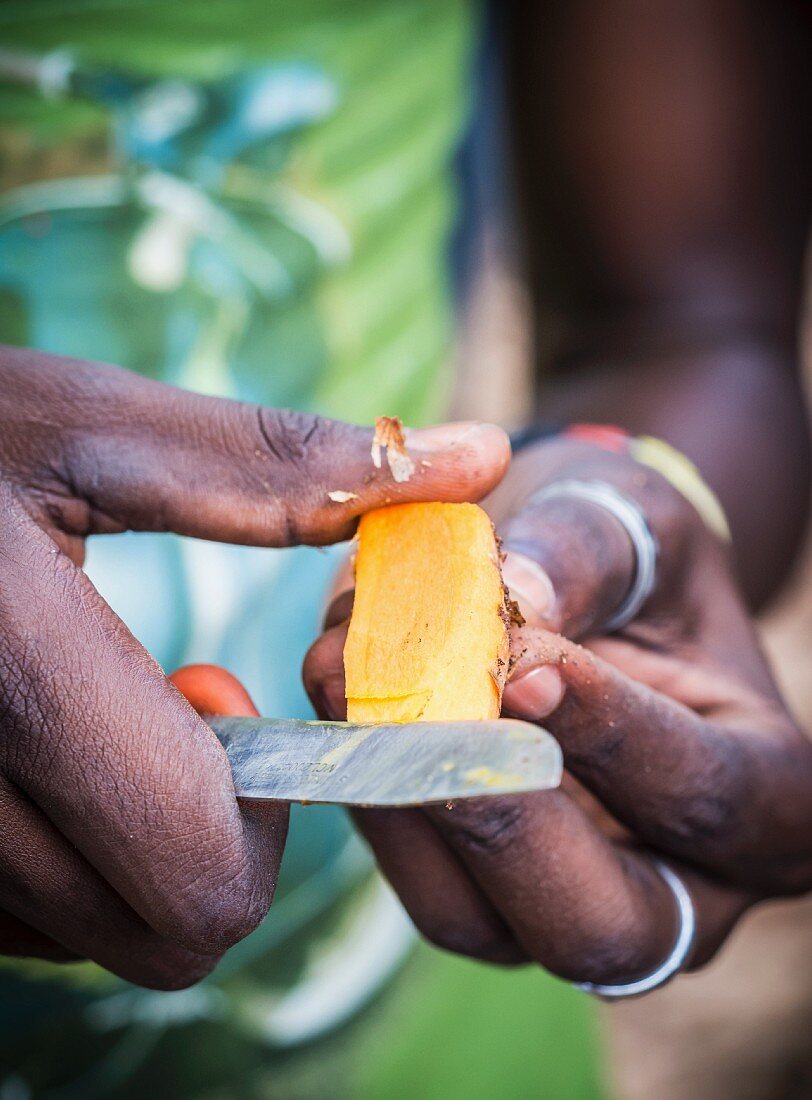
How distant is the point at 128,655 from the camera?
2.28 ft

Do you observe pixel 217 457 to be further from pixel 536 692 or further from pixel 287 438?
pixel 536 692

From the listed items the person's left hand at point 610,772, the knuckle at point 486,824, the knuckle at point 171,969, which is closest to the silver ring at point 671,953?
the person's left hand at point 610,772

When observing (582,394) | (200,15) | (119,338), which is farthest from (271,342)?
(582,394)

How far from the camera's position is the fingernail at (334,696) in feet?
2.59

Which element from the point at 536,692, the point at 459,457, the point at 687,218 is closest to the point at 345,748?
the point at 536,692

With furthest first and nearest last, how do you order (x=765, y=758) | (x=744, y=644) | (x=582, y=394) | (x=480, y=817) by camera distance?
1. (x=582, y=394)
2. (x=744, y=644)
3. (x=765, y=758)
4. (x=480, y=817)

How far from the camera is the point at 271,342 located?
126 centimetres

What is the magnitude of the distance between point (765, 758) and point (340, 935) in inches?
26.2

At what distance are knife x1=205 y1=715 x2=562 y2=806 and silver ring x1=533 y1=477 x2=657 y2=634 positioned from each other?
0.38 m

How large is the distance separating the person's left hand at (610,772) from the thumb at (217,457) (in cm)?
11

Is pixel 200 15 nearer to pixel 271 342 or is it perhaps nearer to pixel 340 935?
pixel 271 342

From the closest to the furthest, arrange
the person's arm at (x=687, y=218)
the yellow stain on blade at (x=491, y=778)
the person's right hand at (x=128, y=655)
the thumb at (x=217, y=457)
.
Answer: the yellow stain on blade at (x=491, y=778), the person's right hand at (x=128, y=655), the thumb at (x=217, y=457), the person's arm at (x=687, y=218)

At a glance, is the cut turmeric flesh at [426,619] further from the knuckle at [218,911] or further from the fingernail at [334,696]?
the knuckle at [218,911]

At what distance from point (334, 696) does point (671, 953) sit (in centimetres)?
44
